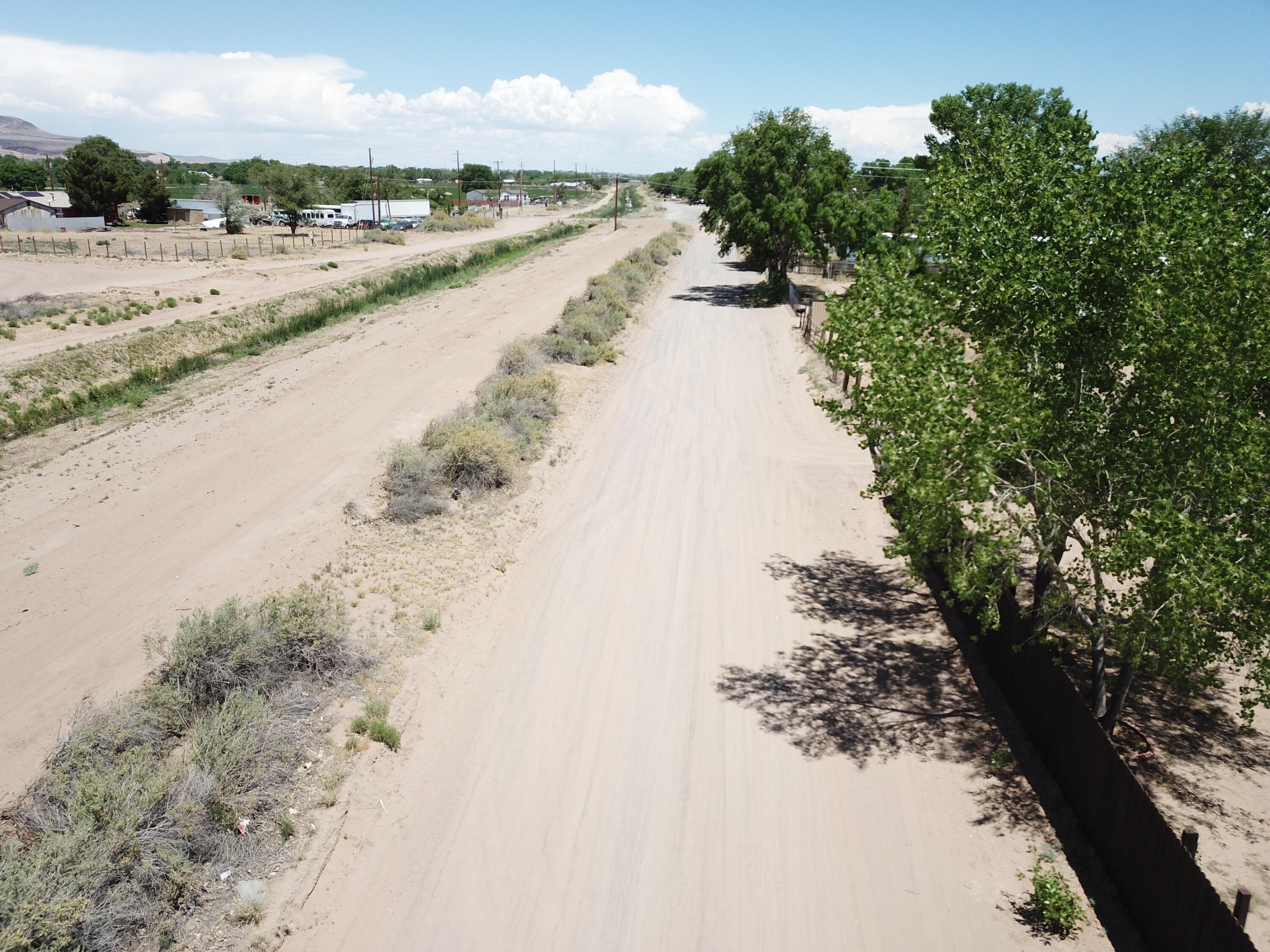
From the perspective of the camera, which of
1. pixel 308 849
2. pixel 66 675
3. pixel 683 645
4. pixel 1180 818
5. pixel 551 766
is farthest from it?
pixel 683 645

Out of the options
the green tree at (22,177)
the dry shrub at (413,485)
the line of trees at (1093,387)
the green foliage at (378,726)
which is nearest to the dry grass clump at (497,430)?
the dry shrub at (413,485)

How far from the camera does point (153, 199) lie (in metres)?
89.9

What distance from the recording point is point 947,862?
360 inches

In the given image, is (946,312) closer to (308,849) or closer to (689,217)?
(308,849)

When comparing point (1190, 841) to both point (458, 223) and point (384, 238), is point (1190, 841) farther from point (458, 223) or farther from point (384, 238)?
point (458, 223)

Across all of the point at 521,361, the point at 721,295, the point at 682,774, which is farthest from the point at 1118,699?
the point at 721,295

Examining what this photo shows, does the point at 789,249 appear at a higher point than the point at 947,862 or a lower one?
higher

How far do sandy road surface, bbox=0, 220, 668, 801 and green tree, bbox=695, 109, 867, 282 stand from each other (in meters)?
17.4

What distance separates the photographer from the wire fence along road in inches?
2539

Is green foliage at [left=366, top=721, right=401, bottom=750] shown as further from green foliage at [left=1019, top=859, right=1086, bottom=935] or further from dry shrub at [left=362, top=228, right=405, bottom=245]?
dry shrub at [left=362, top=228, right=405, bottom=245]

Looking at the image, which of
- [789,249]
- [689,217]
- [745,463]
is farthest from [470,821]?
[689,217]

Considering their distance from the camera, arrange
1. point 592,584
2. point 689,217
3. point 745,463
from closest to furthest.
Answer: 1. point 592,584
2. point 745,463
3. point 689,217

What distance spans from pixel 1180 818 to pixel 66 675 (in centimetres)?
1559

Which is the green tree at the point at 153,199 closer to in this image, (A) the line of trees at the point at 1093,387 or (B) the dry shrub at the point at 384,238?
(B) the dry shrub at the point at 384,238
